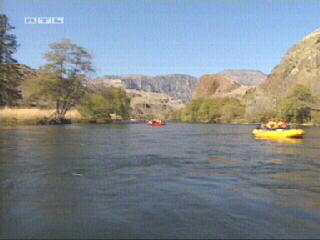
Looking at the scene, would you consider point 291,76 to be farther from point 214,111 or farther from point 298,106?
point 298,106

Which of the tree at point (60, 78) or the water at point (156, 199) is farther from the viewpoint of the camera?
the tree at point (60, 78)

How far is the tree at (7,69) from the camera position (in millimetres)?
62597

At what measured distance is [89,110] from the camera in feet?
303

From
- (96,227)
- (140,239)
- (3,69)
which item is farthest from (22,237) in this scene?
(3,69)

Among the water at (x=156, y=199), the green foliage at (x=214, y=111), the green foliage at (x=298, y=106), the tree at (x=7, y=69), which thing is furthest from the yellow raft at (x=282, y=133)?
the green foliage at (x=214, y=111)

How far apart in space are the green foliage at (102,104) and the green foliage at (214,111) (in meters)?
41.8

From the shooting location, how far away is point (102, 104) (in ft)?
313

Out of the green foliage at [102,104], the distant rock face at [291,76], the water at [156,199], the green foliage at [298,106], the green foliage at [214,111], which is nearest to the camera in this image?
the water at [156,199]

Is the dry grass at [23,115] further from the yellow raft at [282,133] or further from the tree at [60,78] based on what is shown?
the yellow raft at [282,133]

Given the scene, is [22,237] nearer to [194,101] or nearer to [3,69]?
[3,69]

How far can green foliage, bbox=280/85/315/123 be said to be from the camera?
112m

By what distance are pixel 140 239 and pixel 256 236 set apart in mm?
2908

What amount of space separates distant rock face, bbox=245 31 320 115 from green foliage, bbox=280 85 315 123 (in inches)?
655

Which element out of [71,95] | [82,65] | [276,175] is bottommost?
[276,175]
